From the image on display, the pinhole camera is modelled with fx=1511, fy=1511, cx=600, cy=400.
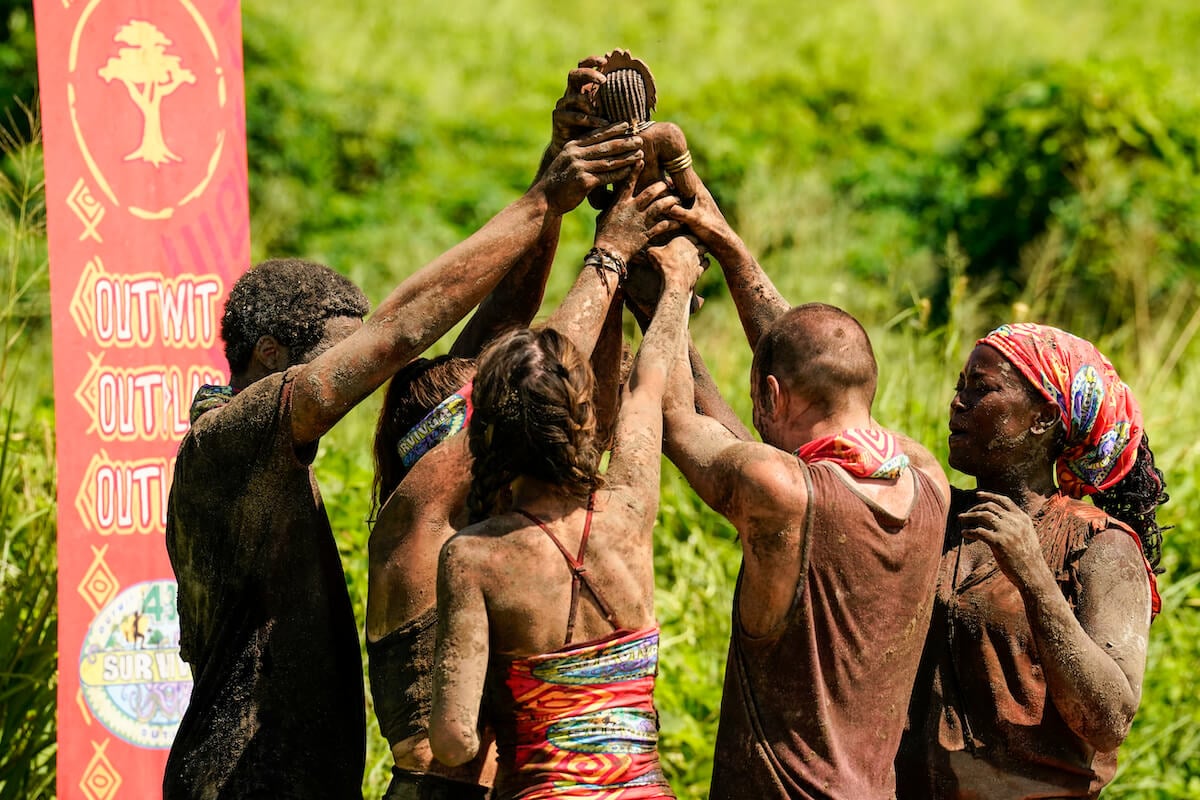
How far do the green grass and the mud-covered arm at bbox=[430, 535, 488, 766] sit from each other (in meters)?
2.48

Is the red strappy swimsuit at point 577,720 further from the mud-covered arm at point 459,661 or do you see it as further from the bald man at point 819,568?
the bald man at point 819,568

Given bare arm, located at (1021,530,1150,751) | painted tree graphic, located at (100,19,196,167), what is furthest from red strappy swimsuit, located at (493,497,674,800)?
painted tree graphic, located at (100,19,196,167)

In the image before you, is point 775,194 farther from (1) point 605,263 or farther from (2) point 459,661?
(2) point 459,661

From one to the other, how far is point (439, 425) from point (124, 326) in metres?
1.59

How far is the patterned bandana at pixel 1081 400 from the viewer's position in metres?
3.44

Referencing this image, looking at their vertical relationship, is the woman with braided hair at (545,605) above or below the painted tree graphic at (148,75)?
below

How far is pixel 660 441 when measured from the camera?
3121mm

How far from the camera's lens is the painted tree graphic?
4504 mm

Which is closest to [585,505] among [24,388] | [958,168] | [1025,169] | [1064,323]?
[24,388]

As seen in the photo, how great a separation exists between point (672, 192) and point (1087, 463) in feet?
3.81

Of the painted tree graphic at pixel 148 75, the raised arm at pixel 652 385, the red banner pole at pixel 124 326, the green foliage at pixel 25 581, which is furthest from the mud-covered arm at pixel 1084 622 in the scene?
the green foliage at pixel 25 581

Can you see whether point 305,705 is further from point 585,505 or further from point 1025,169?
point 1025,169

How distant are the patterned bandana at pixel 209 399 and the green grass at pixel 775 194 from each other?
5.79 feet

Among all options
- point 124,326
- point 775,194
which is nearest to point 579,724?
point 124,326
